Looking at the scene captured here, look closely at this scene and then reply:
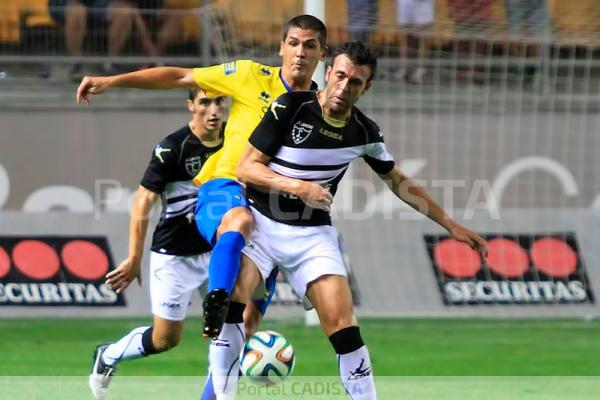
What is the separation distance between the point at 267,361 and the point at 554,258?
23.2 ft

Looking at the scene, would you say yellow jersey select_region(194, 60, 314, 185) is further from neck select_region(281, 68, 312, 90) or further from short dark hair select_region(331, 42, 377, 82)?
short dark hair select_region(331, 42, 377, 82)

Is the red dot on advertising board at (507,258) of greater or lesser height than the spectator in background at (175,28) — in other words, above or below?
below

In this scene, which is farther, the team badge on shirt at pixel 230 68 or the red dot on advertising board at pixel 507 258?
the red dot on advertising board at pixel 507 258

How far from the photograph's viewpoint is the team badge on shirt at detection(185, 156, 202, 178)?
9.12 meters

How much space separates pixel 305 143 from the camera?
23.8ft

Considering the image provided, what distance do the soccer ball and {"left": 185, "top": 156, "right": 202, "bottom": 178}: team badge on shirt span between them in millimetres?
1942

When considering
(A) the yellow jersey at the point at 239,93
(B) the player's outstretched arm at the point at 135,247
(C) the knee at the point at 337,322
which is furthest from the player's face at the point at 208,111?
(C) the knee at the point at 337,322

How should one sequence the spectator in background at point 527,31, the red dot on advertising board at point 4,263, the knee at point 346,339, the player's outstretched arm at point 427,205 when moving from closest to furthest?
the knee at point 346,339 < the player's outstretched arm at point 427,205 < the red dot on advertising board at point 4,263 < the spectator in background at point 527,31

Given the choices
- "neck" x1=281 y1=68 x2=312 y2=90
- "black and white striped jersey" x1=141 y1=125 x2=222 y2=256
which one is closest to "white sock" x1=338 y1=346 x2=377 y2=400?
"neck" x1=281 y1=68 x2=312 y2=90

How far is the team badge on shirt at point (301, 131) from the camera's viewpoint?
725cm

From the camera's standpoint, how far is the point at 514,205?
14859mm

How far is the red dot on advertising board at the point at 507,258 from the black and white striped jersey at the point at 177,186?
532 cm

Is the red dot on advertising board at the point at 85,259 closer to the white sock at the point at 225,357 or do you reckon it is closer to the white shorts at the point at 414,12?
the white shorts at the point at 414,12


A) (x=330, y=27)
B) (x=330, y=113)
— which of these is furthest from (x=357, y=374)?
(x=330, y=27)
